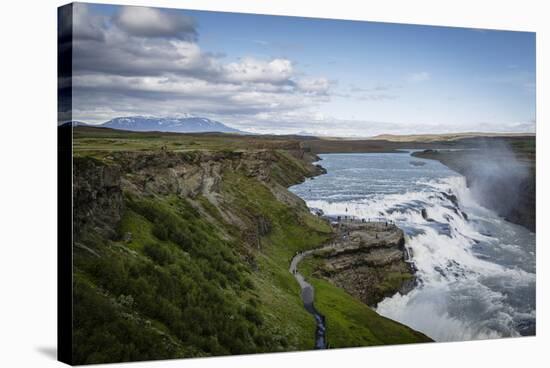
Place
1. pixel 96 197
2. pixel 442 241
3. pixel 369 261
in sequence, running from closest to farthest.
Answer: pixel 96 197 → pixel 369 261 → pixel 442 241

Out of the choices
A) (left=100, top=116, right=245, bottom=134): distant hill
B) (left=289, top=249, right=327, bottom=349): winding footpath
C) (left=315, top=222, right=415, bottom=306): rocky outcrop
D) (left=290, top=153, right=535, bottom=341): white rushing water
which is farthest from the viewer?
(left=290, top=153, right=535, bottom=341): white rushing water

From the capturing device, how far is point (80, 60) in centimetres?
1717

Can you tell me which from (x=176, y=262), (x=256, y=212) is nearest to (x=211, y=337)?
(x=176, y=262)

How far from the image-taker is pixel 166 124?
61.3 ft

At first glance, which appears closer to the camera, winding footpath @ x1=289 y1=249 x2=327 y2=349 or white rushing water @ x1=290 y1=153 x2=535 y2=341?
winding footpath @ x1=289 y1=249 x2=327 y2=349

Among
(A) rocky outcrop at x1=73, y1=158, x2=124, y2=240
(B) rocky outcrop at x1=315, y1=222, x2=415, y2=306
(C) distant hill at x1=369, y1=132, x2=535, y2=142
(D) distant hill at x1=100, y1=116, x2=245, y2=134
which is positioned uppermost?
(D) distant hill at x1=100, y1=116, x2=245, y2=134

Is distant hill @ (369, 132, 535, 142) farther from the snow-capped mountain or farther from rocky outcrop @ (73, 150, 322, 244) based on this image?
the snow-capped mountain

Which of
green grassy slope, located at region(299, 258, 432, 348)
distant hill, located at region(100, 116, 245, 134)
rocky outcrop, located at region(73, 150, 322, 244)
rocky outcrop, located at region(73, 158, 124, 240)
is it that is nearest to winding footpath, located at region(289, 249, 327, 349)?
green grassy slope, located at region(299, 258, 432, 348)

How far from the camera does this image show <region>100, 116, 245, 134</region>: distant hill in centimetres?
1822

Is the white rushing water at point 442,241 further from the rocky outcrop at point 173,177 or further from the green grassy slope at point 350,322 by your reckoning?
the rocky outcrop at point 173,177

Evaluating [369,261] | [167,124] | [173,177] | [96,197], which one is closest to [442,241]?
[369,261]

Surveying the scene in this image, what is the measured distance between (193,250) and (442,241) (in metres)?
6.86

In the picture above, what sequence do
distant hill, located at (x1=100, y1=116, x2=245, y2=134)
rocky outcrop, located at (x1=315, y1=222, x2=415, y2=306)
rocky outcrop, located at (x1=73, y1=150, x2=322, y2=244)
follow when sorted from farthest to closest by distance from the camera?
rocky outcrop, located at (x1=315, y1=222, x2=415, y2=306), distant hill, located at (x1=100, y1=116, x2=245, y2=134), rocky outcrop, located at (x1=73, y1=150, x2=322, y2=244)

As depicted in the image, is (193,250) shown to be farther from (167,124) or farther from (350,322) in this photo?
(350,322)
